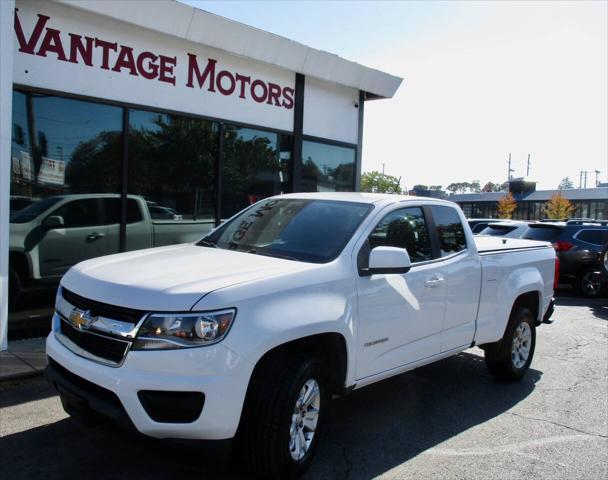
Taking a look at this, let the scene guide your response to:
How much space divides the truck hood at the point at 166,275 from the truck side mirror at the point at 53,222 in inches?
129

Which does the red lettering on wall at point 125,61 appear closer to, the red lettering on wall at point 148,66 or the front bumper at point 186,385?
the red lettering on wall at point 148,66

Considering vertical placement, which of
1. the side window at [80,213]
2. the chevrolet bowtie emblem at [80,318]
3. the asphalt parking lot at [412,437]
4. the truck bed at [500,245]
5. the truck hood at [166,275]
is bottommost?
the asphalt parking lot at [412,437]

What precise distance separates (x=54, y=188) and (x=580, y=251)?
10926 millimetres

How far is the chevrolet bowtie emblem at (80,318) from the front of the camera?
3.23 metres

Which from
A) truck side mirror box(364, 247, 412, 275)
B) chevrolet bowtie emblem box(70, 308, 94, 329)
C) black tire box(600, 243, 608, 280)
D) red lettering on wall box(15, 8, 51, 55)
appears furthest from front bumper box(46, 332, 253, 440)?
black tire box(600, 243, 608, 280)

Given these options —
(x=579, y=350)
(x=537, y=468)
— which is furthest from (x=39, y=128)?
(x=579, y=350)

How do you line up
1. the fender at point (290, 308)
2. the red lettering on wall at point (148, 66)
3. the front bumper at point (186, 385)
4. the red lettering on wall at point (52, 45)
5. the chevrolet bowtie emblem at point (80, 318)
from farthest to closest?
the red lettering on wall at point (148, 66) → the red lettering on wall at point (52, 45) → the chevrolet bowtie emblem at point (80, 318) → the fender at point (290, 308) → the front bumper at point (186, 385)

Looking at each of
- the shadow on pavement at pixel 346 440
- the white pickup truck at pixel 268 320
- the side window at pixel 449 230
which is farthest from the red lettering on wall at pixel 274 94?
the shadow on pavement at pixel 346 440

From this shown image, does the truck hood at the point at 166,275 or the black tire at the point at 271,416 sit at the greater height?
the truck hood at the point at 166,275

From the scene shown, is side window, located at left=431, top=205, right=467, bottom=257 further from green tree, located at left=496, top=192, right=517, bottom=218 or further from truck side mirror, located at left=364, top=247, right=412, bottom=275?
green tree, located at left=496, top=192, right=517, bottom=218

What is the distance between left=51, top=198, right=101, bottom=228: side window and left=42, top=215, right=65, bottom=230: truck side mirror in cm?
4

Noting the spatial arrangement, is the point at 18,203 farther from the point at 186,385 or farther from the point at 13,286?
the point at 186,385

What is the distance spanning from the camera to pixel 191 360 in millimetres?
2895

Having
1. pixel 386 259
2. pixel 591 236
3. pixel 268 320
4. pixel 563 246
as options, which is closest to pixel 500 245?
pixel 386 259
